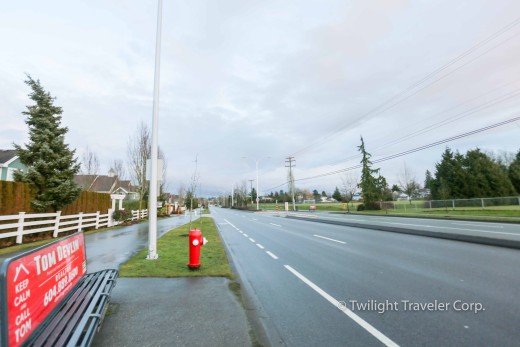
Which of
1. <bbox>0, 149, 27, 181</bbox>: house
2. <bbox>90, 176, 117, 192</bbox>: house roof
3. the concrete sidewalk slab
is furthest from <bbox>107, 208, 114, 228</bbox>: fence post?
<bbox>90, 176, 117, 192</bbox>: house roof

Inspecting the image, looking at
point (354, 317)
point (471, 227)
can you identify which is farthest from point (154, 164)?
point (471, 227)

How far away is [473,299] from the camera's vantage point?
4789 mm

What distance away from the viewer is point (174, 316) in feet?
13.5

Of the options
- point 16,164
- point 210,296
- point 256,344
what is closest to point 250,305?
point 210,296

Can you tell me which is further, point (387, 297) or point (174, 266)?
point (174, 266)

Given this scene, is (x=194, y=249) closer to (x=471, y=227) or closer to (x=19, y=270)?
(x=19, y=270)

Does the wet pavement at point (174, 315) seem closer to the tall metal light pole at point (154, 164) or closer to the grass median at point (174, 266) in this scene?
the grass median at point (174, 266)

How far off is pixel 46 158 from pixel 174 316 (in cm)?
1609

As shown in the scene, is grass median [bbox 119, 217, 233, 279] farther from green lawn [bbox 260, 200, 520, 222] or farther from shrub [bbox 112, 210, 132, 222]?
green lawn [bbox 260, 200, 520, 222]

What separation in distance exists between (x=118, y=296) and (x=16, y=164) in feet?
107

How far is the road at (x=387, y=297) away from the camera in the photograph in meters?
3.61

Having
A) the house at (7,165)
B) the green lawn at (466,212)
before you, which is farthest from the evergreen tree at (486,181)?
the house at (7,165)

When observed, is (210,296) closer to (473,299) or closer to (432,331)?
(432,331)

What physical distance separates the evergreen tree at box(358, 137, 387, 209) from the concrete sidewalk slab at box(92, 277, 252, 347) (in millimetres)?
49815
